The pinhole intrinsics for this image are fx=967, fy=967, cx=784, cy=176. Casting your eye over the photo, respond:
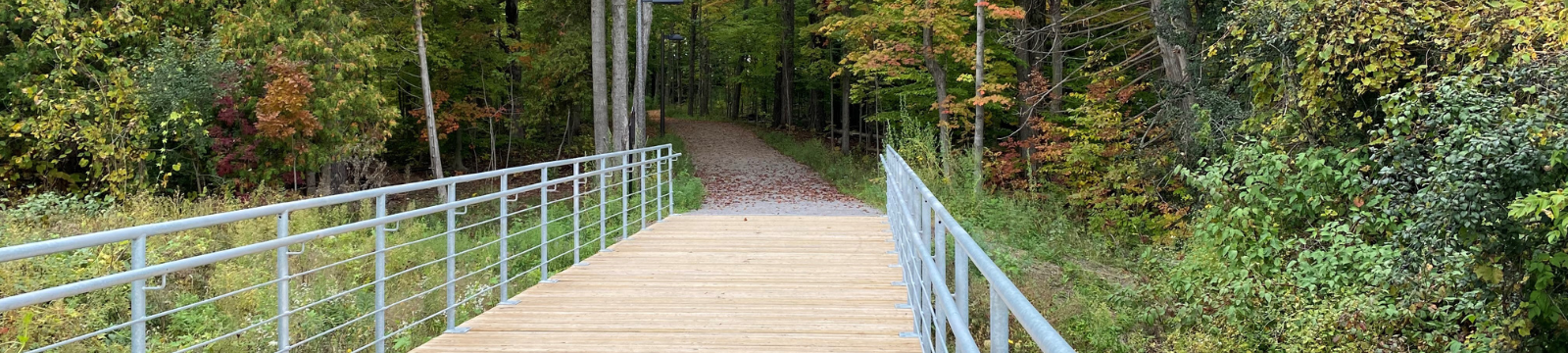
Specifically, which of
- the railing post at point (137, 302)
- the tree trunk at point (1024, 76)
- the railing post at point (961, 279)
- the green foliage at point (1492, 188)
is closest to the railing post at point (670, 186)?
the tree trunk at point (1024, 76)

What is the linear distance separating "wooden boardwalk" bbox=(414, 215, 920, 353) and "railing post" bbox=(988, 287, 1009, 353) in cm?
285

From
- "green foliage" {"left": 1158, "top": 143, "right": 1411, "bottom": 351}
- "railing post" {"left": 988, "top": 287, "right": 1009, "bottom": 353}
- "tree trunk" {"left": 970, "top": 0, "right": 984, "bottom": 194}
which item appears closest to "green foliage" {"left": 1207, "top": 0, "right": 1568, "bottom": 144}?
"green foliage" {"left": 1158, "top": 143, "right": 1411, "bottom": 351}

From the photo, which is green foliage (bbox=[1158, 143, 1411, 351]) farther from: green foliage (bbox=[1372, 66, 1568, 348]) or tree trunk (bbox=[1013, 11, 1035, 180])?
tree trunk (bbox=[1013, 11, 1035, 180])

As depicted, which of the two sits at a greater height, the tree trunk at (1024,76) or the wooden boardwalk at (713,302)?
the tree trunk at (1024,76)

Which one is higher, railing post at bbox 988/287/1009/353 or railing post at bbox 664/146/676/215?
railing post at bbox 988/287/1009/353

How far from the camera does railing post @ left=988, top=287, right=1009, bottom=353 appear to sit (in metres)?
2.09

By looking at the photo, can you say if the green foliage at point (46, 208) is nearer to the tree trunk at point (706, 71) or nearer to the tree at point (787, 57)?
the tree at point (787, 57)

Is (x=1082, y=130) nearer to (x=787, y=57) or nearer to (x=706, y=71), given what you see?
(x=787, y=57)

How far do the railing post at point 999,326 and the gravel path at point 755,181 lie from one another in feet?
38.4

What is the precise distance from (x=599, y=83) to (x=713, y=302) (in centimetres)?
1360

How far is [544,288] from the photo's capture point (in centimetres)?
693

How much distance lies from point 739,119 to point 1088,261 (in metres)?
36.7

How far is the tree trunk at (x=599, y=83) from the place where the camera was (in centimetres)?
1891

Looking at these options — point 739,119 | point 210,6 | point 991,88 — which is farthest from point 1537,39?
point 739,119
